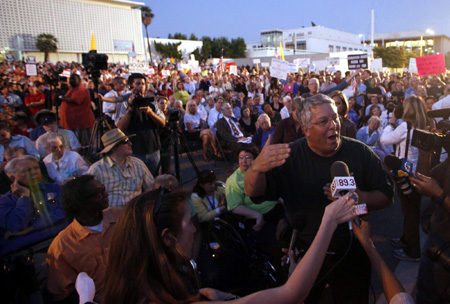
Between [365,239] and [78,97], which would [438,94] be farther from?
[365,239]

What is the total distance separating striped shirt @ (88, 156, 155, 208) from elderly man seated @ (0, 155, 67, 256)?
542 millimetres

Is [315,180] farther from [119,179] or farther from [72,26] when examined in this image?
[72,26]

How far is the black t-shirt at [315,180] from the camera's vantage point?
86.5 inches

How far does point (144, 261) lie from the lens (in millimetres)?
1268

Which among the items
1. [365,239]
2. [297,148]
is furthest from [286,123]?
[365,239]

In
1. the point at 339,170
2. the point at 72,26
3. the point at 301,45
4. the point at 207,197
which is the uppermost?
the point at 72,26

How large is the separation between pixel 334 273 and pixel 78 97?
6.40m

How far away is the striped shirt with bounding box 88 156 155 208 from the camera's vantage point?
3.70 metres

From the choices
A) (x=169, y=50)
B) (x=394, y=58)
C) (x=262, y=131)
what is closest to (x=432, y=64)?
(x=262, y=131)

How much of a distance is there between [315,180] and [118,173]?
2.38 m

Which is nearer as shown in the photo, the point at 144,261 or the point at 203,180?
the point at 144,261

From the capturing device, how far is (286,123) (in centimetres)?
448

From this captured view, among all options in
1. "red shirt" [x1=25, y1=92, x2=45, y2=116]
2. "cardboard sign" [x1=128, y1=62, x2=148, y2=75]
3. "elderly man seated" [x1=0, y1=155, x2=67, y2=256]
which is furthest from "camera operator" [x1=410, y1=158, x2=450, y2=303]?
"cardboard sign" [x1=128, y1=62, x2=148, y2=75]

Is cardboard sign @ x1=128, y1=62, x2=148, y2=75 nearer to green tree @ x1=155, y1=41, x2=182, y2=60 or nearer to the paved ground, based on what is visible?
the paved ground
